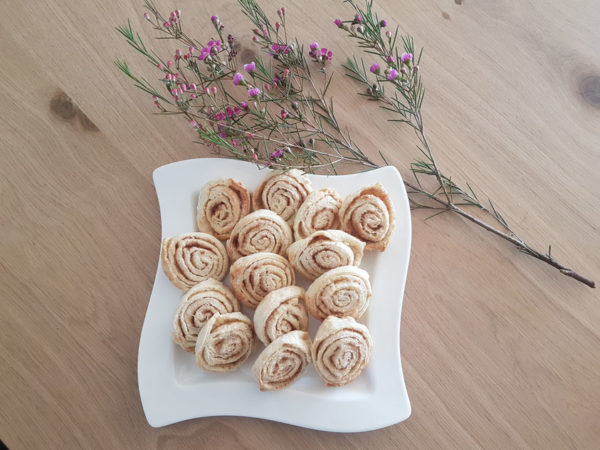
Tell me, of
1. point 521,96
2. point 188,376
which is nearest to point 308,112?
point 521,96

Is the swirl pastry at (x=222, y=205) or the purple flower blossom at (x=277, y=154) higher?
the purple flower blossom at (x=277, y=154)

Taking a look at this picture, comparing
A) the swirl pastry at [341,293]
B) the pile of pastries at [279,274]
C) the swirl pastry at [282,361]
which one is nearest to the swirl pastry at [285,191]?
the pile of pastries at [279,274]

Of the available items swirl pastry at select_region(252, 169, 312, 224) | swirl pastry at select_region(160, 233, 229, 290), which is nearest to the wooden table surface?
swirl pastry at select_region(160, 233, 229, 290)

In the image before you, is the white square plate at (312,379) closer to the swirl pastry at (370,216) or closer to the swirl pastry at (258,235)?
the swirl pastry at (370,216)

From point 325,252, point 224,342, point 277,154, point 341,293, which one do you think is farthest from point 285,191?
point 224,342

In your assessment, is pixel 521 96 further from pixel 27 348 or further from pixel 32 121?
pixel 27 348

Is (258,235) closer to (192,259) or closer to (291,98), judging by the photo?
(192,259)
